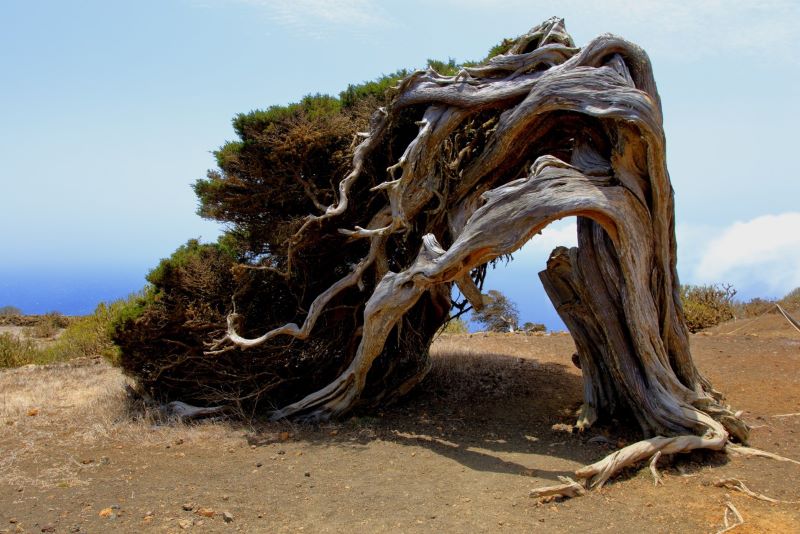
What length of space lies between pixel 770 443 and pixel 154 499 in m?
6.18

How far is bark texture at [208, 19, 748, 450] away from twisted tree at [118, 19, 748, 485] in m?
0.02

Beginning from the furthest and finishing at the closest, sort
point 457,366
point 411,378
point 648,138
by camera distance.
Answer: point 457,366
point 411,378
point 648,138

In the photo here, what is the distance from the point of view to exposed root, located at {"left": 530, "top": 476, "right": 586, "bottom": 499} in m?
5.80

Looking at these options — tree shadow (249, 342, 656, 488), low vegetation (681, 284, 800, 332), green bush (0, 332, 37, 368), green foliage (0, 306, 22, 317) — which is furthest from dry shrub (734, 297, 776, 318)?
green foliage (0, 306, 22, 317)

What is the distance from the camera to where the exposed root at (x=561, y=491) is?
5.80 metres

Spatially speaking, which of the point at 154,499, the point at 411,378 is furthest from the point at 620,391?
the point at 154,499

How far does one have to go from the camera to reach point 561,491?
5.83 meters

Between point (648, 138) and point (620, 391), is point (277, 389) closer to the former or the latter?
point (620, 391)

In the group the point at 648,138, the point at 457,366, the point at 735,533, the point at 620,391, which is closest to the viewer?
the point at 735,533

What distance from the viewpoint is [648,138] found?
703cm

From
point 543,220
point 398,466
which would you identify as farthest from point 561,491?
point 543,220

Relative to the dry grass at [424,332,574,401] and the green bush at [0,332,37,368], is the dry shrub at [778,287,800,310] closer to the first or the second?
the dry grass at [424,332,574,401]

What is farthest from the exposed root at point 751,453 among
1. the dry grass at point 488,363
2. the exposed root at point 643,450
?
the dry grass at point 488,363

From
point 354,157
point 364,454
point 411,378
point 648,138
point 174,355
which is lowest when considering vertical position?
point 364,454
